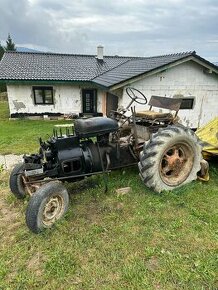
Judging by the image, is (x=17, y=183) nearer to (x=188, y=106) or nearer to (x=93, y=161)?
(x=93, y=161)

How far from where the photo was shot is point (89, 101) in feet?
49.3

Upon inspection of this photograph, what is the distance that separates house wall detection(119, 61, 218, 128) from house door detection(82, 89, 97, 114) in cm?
471

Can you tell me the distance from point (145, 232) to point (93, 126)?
5.86 feet

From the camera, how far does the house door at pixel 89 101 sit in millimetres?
14844

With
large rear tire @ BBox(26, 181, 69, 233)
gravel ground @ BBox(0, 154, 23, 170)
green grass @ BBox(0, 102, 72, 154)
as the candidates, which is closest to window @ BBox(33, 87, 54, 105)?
green grass @ BBox(0, 102, 72, 154)

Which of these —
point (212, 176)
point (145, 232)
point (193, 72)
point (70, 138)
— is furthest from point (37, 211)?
point (193, 72)

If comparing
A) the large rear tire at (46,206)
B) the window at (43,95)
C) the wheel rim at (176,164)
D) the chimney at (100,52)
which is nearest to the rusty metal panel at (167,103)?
the wheel rim at (176,164)

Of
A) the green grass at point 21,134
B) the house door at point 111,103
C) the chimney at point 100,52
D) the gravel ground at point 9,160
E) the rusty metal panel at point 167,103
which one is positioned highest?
the chimney at point 100,52

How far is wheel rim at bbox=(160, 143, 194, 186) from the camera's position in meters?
4.58

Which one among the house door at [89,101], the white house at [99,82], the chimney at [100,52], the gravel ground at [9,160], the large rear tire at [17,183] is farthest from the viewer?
the chimney at [100,52]

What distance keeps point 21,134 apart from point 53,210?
7213mm

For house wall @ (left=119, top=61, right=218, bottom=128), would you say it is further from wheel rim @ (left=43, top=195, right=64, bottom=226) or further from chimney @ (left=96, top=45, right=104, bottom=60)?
chimney @ (left=96, top=45, right=104, bottom=60)

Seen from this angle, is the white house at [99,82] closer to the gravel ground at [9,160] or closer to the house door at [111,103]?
the house door at [111,103]

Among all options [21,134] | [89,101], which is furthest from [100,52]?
[21,134]
